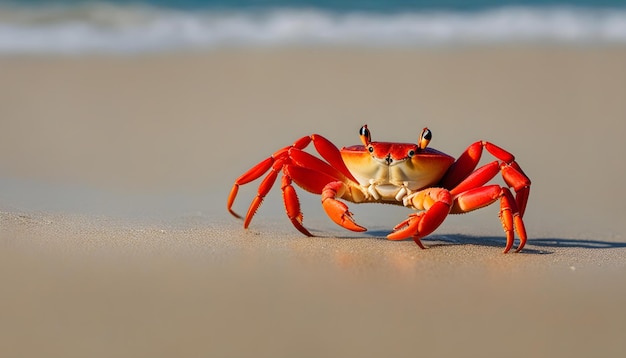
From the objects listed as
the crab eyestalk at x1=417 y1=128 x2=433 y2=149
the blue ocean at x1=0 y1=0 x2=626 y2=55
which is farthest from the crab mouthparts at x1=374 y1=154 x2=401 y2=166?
the blue ocean at x1=0 y1=0 x2=626 y2=55

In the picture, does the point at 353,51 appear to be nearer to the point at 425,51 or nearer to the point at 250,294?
the point at 425,51

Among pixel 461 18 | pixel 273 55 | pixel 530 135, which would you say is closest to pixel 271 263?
pixel 530 135

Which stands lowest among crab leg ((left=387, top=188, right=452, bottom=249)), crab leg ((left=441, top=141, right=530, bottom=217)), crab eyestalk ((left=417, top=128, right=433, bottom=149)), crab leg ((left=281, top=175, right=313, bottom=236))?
crab leg ((left=281, top=175, right=313, bottom=236))

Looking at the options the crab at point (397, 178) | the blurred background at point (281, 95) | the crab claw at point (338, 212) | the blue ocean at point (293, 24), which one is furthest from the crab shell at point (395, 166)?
the blue ocean at point (293, 24)

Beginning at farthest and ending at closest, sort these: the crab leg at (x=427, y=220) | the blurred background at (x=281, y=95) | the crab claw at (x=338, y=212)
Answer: the blurred background at (x=281, y=95) < the crab claw at (x=338, y=212) < the crab leg at (x=427, y=220)

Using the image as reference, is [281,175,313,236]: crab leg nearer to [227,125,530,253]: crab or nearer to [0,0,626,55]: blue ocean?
[227,125,530,253]: crab

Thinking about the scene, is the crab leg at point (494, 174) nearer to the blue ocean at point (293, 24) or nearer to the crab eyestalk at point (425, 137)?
the crab eyestalk at point (425, 137)
